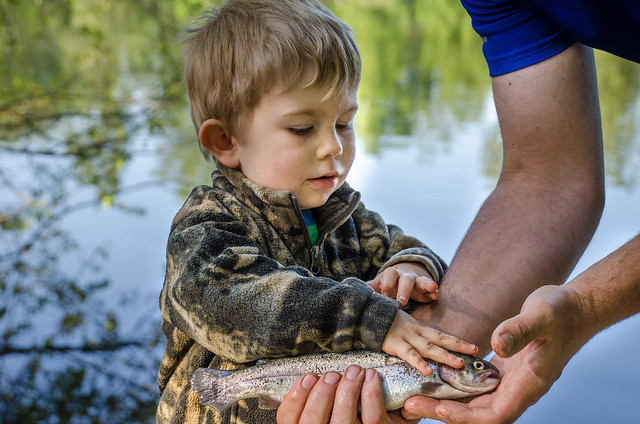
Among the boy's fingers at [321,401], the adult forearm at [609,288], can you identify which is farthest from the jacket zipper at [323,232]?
the adult forearm at [609,288]

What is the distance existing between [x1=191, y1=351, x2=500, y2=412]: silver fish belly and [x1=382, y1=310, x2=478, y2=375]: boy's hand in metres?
0.02

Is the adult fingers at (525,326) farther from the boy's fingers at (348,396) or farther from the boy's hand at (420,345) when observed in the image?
the boy's fingers at (348,396)

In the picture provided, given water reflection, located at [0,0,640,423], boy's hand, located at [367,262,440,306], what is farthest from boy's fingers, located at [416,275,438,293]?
water reflection, located at [0,0,640,423]

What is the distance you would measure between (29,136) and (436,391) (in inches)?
171

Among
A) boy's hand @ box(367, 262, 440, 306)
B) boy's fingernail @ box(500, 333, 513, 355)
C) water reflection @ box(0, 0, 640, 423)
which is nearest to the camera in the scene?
boy's fingernail @ box(500, 333, 513, 355)

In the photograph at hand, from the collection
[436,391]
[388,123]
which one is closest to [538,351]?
[436,391]

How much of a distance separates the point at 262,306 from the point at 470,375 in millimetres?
466

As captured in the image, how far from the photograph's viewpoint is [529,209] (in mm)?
2115

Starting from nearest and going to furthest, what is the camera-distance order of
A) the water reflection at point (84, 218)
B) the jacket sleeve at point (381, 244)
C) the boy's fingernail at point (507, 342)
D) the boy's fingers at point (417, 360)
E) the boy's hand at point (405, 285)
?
the boy's fingernail at point (507, 342) → the boy's fingers at point (417, 360) → the boy's hand at point (405, 285) → the jacket sleeve at point (381, 244) → the water reflection at point (84, 218)

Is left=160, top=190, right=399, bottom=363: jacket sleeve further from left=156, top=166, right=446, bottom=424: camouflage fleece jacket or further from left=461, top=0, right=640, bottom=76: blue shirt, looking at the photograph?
left=461, top=0, right=640, bottom=76: blue shirt

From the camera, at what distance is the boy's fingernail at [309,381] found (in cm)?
169

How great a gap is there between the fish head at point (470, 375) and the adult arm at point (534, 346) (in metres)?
0.04

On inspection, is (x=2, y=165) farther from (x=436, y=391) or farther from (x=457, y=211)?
(x=436, y=391)

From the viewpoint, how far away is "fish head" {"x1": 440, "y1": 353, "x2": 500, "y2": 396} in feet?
5.39
